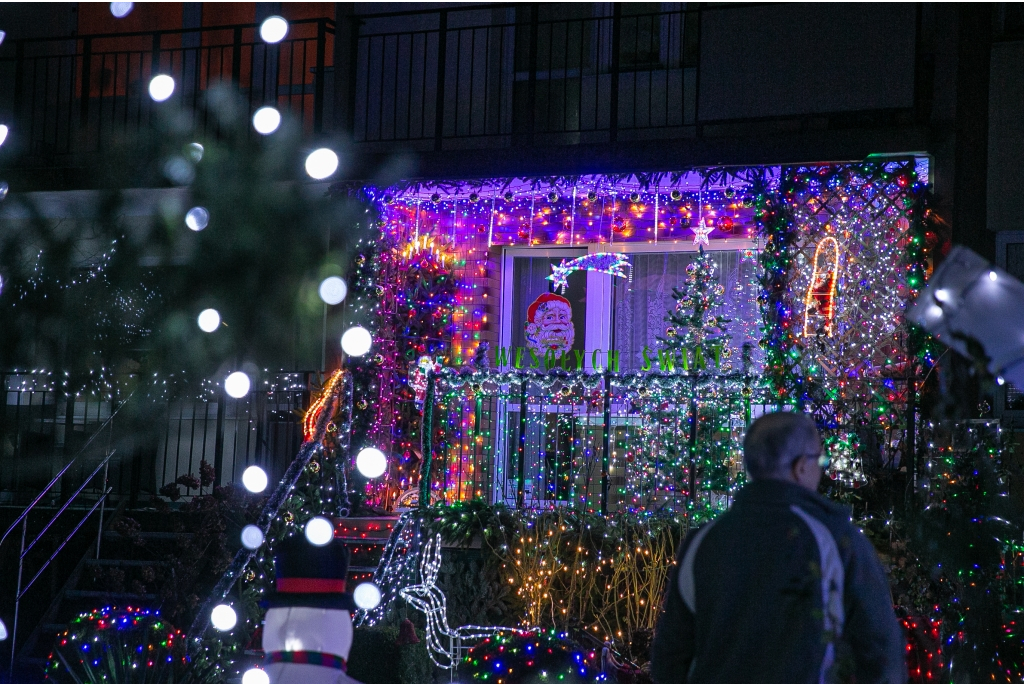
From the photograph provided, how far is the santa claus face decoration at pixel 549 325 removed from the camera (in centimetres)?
1123

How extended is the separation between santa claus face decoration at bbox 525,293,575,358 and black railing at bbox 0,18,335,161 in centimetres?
309

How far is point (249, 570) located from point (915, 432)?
5.37 m

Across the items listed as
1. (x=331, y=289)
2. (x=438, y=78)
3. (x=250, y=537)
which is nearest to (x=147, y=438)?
(x=438, y=78)

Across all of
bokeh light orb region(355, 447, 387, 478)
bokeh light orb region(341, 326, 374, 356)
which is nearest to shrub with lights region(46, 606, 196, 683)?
bokeh light orb region(355, 447, 387, 478)

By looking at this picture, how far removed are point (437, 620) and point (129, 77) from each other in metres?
7.77

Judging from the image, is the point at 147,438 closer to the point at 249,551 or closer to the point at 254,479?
the point at 249,551

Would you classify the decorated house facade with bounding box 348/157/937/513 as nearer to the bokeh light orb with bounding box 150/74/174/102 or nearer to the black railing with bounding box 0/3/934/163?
the black railing with bounding box 0/3/934/163

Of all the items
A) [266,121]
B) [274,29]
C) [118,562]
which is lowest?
[118,562]

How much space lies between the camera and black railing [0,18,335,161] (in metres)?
11.3

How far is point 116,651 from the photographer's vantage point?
6.08 meters

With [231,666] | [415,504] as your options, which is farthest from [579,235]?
[231,666]

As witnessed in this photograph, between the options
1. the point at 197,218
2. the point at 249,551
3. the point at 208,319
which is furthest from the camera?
the point at 249,551

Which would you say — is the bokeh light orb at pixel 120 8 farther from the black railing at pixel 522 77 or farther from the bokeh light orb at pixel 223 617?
the black railing at pixel 522 77

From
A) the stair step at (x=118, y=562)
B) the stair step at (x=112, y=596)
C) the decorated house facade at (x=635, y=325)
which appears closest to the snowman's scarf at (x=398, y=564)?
the decorated house facade at (x=635, y=325)
